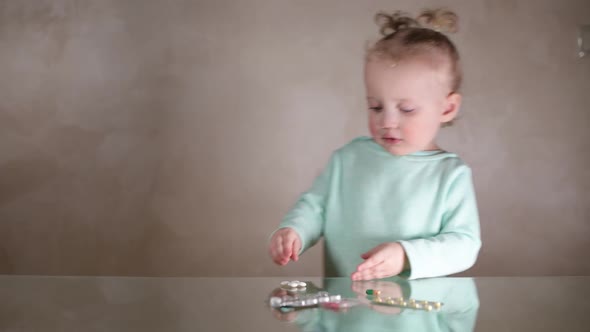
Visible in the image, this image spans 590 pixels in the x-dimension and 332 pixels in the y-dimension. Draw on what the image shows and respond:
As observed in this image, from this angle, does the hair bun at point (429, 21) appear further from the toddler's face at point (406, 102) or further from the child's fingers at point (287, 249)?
the child's fingers at point (287, 249)

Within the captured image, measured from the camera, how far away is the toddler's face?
116 cm

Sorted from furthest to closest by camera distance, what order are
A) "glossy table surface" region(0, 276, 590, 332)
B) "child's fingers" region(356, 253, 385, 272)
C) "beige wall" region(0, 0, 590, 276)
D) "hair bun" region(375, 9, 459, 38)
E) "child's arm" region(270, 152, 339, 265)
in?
"beige wall" region(0, 0, 590, 276) → "hair bun" region(375, 9, 459, 38) → "child's arm" region(270, 152, 339, 265) → "child's fingers" region(356, 253, 385, 272) → "glossy table surface" region(0, 276, 590, 332)

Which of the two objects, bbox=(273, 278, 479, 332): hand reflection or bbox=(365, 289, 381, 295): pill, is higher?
bbox=(365, 289, 381, 295): pill

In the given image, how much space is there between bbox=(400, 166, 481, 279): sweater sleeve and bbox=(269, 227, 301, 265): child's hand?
18 centimetres

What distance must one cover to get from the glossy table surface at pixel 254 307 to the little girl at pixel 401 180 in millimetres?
135

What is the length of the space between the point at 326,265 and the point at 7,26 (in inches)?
38.0

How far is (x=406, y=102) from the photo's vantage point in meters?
1.17

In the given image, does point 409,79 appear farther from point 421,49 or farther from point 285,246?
point 285,246

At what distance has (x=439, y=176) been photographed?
1.18m

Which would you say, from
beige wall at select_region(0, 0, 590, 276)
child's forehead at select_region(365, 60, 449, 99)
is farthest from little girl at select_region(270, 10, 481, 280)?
beige wall at select_region(0, 0, 590, 276)

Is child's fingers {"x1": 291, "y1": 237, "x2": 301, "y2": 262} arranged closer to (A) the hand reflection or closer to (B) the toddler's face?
(A) the hand reflection

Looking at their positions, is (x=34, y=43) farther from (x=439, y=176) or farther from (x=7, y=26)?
(x=439, y=176)

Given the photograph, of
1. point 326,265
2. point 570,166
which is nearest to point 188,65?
point 326,265

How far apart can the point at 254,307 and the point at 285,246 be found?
31cm
